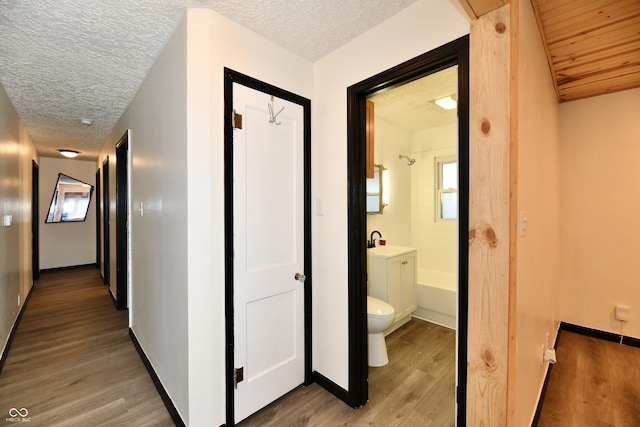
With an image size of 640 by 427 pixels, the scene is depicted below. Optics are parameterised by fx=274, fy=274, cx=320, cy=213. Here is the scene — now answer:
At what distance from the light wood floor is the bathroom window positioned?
5.98ft

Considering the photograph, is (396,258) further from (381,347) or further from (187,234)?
(187,234)

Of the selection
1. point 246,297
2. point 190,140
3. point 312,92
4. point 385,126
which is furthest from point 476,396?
point 385,126

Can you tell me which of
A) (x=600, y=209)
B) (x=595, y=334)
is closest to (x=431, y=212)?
(x=600, y=209)

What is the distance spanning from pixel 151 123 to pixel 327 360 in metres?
2.22

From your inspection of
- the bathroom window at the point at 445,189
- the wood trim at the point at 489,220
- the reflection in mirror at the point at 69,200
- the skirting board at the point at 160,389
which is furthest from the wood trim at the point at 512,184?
the reflection in mirror at the point at 69,200

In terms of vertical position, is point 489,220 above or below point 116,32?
below

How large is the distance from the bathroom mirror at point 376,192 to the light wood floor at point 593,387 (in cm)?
214

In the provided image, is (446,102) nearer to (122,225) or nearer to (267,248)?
(267,248)

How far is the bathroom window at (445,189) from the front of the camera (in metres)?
3.79

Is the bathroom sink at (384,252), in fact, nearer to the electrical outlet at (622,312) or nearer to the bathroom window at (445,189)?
the bathroom window at (445,189)

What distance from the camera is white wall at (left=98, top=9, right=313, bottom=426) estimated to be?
1487mm

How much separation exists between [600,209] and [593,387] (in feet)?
5.80

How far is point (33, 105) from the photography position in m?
2.92

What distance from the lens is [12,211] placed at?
9.29 ft
